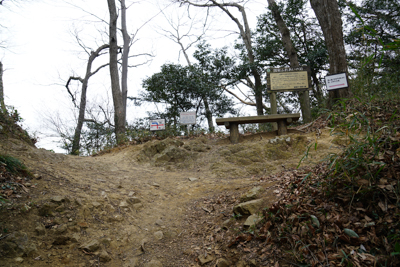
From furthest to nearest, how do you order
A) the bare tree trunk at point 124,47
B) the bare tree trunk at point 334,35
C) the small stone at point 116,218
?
the bare tree trunk at point 124,47 → the bare tree trunk at point 334,35 → the small stone at point 116,218

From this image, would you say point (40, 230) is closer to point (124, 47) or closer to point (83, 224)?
point (83, 224)

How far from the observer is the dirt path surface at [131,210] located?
2.37 meters

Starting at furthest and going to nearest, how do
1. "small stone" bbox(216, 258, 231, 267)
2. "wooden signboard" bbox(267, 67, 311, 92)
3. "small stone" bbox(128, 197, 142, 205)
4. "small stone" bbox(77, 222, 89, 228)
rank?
"wooden signboard" bbox(267, 67, 311, 92), "small stone" bbox(128, 197, 142, 205), "small stone" bbox(77, 222, 89, 228), "small stone" bbox(216, 258, 231, 267)

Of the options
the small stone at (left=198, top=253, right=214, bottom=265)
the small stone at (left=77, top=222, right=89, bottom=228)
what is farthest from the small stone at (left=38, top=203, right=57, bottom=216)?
the small stone at (left=198, top=253, right=214, bottom=265)

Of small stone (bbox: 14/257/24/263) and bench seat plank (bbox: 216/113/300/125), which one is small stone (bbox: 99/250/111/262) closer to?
small stone (bbox: 14/257/24/263)

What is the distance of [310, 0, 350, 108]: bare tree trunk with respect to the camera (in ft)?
21.4

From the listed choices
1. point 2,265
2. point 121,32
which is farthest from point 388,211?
point 121,32

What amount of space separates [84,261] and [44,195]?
3.65 feet

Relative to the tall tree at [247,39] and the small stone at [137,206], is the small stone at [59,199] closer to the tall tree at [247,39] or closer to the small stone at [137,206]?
the small stone at [137,206]

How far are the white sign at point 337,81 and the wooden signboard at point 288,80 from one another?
49.0 inches

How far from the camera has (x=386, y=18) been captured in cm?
1055

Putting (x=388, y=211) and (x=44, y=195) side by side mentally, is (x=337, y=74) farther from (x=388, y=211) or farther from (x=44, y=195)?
(x=44, y=195)

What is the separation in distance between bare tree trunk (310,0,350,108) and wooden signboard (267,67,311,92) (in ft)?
2.90

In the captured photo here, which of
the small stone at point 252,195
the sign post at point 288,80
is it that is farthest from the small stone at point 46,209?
the sign post at point 288,80
